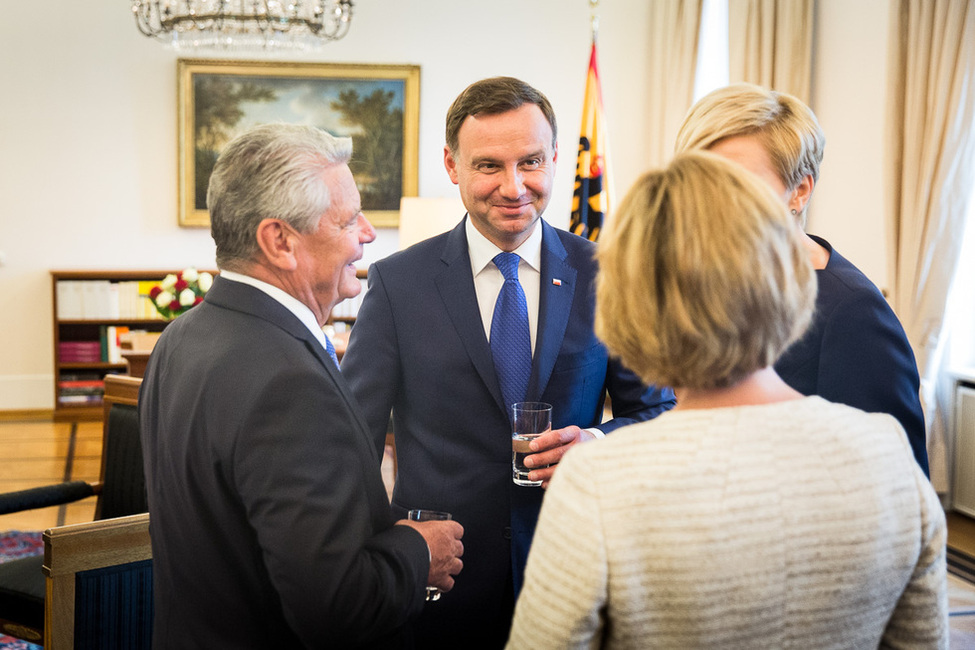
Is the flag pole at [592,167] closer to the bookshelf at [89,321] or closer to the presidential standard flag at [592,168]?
the presidential standard flag at [592,168]

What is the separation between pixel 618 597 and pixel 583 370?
0.96 metres

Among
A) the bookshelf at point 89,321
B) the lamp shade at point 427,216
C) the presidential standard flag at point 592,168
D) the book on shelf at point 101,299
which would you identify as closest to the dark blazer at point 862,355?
the lamp shade at point 427,216

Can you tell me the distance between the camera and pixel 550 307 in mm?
1896

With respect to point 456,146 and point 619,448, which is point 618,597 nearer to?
point 619,448

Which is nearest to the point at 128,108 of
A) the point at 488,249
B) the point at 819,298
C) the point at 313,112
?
the point at 313,112

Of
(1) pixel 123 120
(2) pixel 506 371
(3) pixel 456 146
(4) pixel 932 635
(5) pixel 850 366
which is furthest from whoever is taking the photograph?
(1) pixel 123 120

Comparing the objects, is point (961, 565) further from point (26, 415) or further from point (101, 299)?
point (26, 415)

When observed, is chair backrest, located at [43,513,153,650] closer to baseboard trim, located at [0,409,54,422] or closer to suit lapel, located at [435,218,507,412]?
suit lapel, located at [435,218,507,412]

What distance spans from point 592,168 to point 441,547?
531 cm

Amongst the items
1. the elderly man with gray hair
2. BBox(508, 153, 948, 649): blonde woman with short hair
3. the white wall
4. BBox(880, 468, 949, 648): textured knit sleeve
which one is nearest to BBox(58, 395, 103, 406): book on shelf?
the white wall

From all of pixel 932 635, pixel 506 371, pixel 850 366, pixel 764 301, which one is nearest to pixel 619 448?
pixel 764 301

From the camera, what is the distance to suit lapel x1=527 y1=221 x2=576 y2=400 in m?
1.84

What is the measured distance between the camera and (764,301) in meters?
0.98

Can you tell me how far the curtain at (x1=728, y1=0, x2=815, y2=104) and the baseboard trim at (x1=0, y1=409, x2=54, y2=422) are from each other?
621 centimetres
